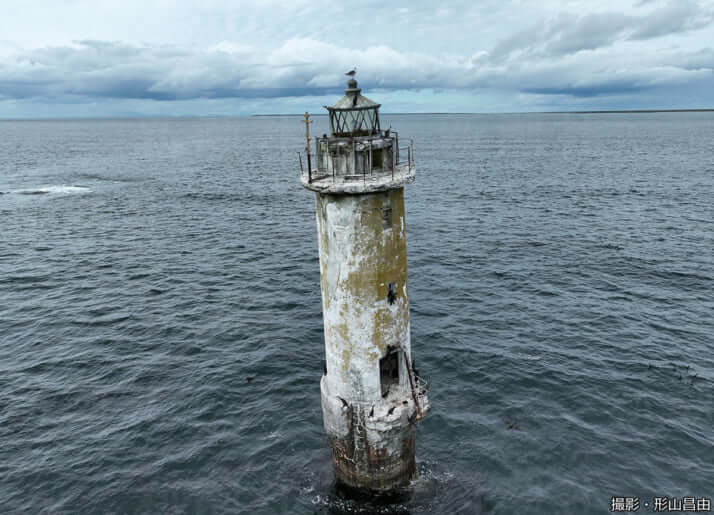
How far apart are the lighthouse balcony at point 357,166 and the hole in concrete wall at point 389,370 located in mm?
5262

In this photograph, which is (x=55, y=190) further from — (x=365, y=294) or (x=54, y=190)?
(x=365, y=294)

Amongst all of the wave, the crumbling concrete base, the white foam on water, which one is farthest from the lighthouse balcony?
the wave

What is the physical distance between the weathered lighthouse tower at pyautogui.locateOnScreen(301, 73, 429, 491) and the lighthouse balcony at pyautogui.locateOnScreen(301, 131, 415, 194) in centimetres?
3

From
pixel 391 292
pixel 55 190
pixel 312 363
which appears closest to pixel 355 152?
pixel 391 292

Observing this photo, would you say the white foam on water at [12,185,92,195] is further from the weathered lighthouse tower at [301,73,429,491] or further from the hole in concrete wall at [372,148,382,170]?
the hole in concrete wall at [372,148,382,170]

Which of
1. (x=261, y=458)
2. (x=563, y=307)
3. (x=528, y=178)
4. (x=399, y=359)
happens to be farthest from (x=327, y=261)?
(x=528, y=178)

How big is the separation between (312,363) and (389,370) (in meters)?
12.4

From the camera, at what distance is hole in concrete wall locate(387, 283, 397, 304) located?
14.7 meters

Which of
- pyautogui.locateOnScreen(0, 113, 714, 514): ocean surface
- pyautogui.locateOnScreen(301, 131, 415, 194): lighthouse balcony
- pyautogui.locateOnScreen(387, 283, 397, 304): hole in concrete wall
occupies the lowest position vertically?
pyautogui.locateOnScreen(0, 113, 714, 514): ocean surface

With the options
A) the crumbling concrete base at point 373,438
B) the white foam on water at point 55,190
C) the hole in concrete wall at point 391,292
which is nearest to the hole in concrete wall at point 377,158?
the hole in concrete wall at point 391,292

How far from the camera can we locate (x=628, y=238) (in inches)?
1860

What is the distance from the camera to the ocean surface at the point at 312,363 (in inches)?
748

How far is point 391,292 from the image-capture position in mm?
14805

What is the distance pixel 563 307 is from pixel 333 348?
903 inches
